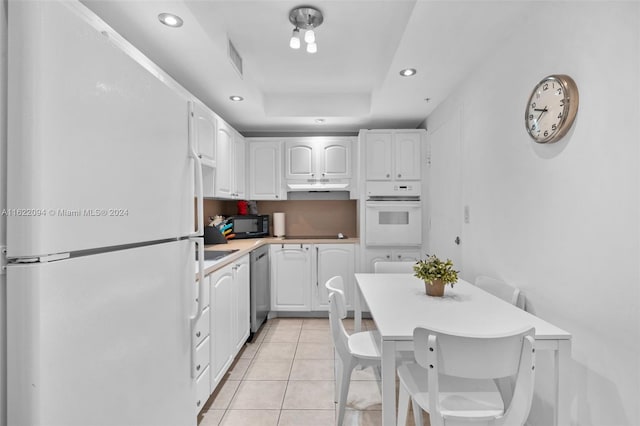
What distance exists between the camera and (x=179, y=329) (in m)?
1.22

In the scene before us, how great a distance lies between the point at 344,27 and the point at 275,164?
2.05 meters

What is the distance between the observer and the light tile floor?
77.0 inches

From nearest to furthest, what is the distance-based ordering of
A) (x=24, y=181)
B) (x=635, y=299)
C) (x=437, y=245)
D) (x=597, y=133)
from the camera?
(x=24, y=181)
(x=635, y=299)
(x=597, y=133)
(x=437, y=245)

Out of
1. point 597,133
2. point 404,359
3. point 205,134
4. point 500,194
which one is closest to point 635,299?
point 597,133

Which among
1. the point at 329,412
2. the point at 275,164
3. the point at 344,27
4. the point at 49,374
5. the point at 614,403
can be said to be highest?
the point at 344,27

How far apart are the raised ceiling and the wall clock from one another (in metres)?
0.47

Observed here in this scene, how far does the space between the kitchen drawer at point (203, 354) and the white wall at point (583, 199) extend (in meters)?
1.83

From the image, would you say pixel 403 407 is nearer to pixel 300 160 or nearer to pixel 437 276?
pixel 437 276

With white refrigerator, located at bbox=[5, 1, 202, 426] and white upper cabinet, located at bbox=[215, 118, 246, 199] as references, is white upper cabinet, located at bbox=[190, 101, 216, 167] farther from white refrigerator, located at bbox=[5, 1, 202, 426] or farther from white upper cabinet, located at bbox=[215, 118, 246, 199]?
white refrigerator, located at bbox=[5, 1, 202, 426]

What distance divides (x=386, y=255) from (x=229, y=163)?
1.99m

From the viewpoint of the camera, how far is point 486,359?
1072 mm

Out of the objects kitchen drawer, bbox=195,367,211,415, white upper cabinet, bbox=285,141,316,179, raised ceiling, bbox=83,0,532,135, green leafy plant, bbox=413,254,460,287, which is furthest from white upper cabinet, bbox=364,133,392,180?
kitchen drawer, bbox=195,367,211,415

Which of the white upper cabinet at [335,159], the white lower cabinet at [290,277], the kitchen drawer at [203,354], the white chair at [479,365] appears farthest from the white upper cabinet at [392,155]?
the white chair at [479,365]

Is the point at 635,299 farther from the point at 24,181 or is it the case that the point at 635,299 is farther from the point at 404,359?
the point at 24,181
